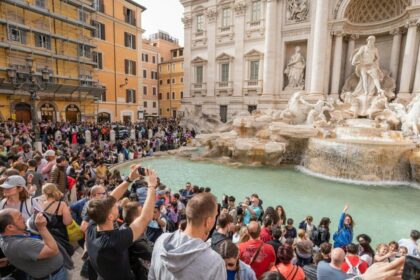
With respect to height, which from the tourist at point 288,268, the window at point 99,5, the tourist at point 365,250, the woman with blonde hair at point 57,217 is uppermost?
the window at point 99,5

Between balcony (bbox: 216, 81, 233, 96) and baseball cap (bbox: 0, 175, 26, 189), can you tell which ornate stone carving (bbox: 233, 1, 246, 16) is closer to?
balcony (bbox: 216, 81, 233, 96)

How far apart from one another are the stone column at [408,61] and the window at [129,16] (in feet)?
73.6

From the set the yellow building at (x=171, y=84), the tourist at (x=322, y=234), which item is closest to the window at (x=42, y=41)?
the yellow building at (x=171, y=84)

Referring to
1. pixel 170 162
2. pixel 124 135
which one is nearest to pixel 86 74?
pixel 124 135

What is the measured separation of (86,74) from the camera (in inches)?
859

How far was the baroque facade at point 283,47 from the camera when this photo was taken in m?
15.8

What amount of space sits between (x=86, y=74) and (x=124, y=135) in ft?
31.4

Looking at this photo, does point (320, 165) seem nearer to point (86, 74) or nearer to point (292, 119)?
point (292, 119)

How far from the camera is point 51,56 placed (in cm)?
1903

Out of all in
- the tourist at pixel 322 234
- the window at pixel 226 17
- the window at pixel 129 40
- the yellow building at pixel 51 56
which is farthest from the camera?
the window at pixel 129 40

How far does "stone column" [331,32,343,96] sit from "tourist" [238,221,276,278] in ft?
55.7

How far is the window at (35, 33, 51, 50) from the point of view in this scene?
60.4 feet

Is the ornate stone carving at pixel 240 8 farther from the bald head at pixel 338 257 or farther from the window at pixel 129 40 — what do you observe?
the bald head at pixel 338 257

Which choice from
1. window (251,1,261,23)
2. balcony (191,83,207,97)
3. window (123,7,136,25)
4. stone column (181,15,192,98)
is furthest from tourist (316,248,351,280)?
window (123,7,136,25)
